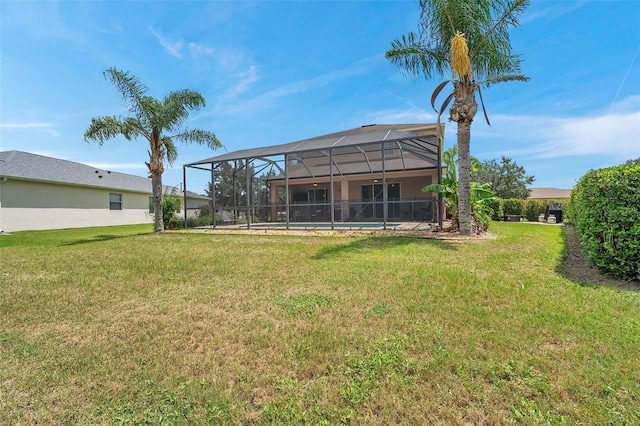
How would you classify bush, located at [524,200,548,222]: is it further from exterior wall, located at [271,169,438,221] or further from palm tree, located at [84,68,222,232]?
palm tree, located at [84,68,222,232]

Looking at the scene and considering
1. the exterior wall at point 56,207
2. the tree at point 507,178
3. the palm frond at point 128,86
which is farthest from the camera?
the tree at point 507,178

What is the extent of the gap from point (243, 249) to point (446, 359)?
6.45m

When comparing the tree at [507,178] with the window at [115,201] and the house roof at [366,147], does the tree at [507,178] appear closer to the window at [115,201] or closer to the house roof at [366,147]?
the house roof at [366,147]

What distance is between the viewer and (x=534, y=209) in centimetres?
2080

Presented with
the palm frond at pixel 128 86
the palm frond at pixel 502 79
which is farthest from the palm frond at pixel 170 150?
the palm frond at pixel 502 79

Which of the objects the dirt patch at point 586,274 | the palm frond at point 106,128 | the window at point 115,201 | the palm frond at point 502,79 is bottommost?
the dirt patch at point 586,274

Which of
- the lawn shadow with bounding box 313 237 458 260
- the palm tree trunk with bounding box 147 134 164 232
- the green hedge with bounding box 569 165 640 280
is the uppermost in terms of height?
the palm tree trunk with bounding box 147 134 164 232

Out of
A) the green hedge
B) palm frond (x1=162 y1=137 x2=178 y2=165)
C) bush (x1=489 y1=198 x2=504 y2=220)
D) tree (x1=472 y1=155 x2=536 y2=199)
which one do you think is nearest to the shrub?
palm frond (x1=162 y1=137 x2=178 y2=165)

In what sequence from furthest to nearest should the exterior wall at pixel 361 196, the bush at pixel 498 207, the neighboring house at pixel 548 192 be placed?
the neighboring house at pixel 548 192 → the bush at pixel 498 207 → the exterior wall at pixel 361 196

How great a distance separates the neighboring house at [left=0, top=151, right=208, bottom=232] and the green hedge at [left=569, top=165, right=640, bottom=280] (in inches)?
730

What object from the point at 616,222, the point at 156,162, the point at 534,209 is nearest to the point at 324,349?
the point at 616,222

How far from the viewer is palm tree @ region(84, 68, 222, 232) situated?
12.4 metres

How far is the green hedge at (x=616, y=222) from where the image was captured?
4182 mm

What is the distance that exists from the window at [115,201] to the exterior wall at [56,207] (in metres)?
0.23
